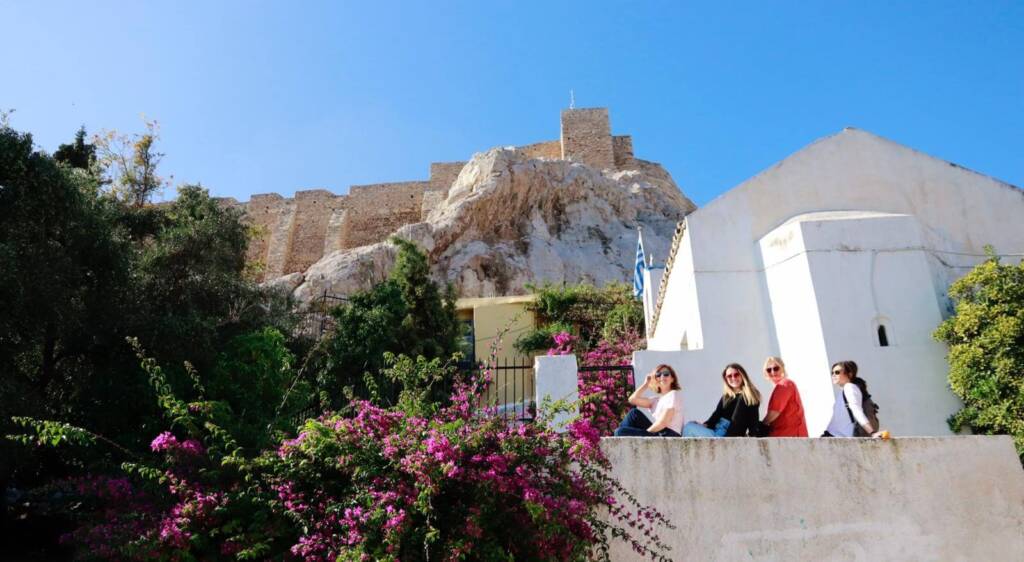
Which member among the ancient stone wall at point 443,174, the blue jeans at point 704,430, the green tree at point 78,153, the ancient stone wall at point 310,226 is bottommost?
the blue jeans at point 704,430

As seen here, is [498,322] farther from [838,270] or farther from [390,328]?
[838,270]

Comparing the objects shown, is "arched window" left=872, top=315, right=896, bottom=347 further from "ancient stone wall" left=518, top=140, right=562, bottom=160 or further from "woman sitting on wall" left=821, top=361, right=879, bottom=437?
"ancient stone wall" left=518, top=140, right=562, bottom=160

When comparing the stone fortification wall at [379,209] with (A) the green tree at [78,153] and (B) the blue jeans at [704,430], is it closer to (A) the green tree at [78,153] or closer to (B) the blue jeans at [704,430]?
(A) the green tree at [78,153]

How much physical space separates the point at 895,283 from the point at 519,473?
6633 millimetres

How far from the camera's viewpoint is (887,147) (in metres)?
11.0

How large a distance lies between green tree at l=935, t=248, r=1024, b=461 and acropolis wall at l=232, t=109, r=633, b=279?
28085 millimetres

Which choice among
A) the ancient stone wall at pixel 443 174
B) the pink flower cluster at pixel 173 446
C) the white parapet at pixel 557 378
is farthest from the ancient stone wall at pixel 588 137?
the pink flower cluster at pixel 173 446

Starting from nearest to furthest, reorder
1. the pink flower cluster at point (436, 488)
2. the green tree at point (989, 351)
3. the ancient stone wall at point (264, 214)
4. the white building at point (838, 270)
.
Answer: the pink flower cluster at point (436, 488) → the green tree at point (989, 351) → the white building at point (838, 270) → the ancient stone wall at point (264, 214)

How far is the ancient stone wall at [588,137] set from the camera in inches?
1453

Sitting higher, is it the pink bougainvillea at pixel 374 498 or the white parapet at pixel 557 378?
the white parapet at pixel 557 378

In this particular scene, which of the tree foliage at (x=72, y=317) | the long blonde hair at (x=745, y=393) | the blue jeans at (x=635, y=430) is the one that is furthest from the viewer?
the tree foliage at (x=72, y=317)

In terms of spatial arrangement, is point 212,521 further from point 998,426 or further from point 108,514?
point 998,426

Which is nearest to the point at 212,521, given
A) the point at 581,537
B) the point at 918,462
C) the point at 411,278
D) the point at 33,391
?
the point at 581,537

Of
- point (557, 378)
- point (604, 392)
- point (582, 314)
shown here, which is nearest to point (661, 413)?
point (604, 392)
